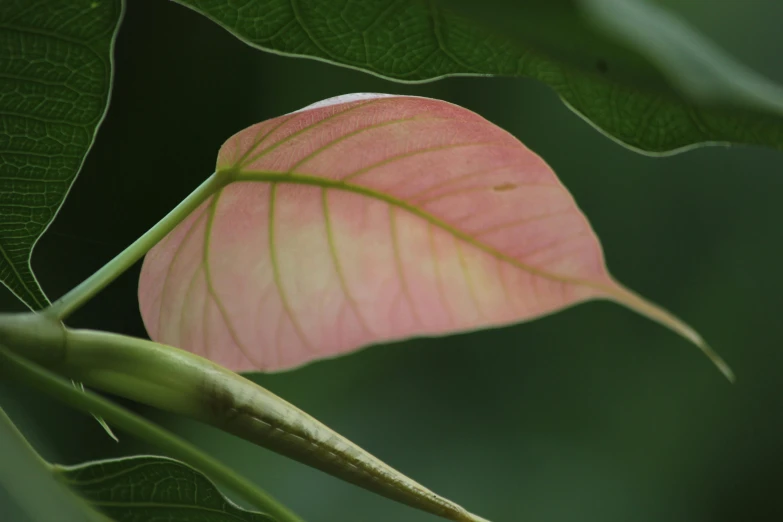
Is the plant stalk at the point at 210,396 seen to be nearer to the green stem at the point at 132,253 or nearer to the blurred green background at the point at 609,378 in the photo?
the green stem at the point at 132,253

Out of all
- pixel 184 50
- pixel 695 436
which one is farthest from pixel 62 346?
pixel 695 436

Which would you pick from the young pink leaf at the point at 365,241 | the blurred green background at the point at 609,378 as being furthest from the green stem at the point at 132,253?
the blurred green background at the point at 609,378

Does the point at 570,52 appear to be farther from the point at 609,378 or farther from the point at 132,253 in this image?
the point at 609,378

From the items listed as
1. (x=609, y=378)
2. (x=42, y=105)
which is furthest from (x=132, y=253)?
(x=609, y=378)

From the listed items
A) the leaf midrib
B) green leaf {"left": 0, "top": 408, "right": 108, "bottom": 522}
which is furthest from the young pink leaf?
green leaf {"left": 0, "top": 408, "right": 108, "bottom": 522}

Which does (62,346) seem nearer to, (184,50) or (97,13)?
(97,13)

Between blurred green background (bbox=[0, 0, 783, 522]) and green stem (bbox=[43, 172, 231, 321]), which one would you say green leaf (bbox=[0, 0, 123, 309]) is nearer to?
green stem (bbox=[43, 172, 231, 321])
